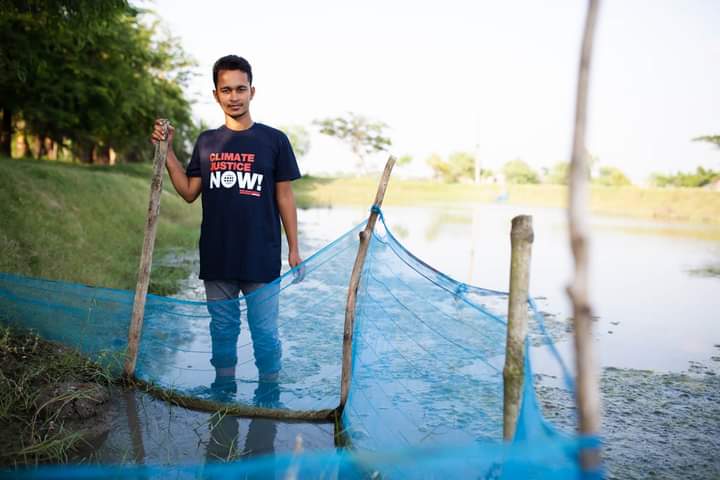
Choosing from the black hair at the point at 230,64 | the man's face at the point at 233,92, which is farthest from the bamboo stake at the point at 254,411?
the black hair at the point at 230,64

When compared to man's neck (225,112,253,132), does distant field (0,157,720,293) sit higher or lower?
lower

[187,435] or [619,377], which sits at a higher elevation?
[187,435]

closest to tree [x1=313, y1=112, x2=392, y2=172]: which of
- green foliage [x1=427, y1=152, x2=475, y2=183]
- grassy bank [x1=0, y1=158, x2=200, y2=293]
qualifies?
green foliage [x1=427, y1=152, x2=475, y2=183]

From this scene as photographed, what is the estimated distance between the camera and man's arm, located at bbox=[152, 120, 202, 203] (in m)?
2.88

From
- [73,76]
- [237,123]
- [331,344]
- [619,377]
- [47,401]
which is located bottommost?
[619,377]

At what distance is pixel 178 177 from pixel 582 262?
87.6 inches

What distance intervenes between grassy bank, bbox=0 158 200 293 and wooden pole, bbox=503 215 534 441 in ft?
14.0

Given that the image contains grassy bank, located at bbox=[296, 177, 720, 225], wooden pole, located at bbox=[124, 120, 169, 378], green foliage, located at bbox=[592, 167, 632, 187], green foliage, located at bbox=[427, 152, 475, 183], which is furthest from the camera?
green foliage, located at bbox=[427, 152, 475, 183]

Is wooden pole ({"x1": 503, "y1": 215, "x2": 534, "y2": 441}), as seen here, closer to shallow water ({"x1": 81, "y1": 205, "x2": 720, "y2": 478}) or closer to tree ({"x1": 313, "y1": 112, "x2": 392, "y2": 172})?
shallow water ({"x1": 81, "y1": 205, "x2": 720, "y2": 478})

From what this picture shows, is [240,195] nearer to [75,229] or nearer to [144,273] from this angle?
[144,273]

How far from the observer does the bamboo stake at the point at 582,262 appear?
112 cm

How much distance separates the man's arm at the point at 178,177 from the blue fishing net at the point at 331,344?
0.59 metres

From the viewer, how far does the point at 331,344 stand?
136 inches

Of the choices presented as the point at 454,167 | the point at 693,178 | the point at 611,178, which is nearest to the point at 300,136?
the point at 454,167
